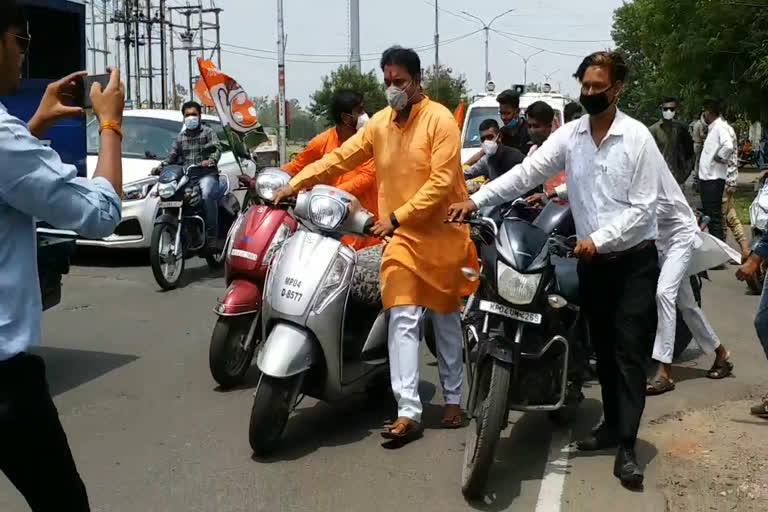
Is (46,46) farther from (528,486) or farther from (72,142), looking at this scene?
(528,486)

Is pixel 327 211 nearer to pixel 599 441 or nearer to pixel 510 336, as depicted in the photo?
pixel 510 336

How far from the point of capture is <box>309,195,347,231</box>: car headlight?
461 cm

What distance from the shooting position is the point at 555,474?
4441 mm

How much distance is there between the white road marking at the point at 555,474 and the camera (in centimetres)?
407

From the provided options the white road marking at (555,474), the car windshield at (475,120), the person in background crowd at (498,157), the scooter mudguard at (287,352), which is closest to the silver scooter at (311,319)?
the scooter mudguard at (287,352)

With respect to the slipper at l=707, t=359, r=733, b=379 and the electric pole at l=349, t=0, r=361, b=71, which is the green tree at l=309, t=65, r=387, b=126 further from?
the slipper at l=707, t=359, r=733, b=379

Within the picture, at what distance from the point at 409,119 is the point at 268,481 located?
1.98 m

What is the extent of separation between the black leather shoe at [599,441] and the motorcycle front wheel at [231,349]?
2.16 metres

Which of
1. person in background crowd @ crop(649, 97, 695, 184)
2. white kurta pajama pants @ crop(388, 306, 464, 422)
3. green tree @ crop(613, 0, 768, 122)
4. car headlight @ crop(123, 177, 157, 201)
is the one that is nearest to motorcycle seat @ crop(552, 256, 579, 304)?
white kurta pajama pants @ crop(388, 306, 464, 422)

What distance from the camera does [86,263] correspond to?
10656 mm

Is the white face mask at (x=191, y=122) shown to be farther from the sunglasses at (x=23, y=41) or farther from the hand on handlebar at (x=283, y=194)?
the sunglasses at (x=23, y=41)

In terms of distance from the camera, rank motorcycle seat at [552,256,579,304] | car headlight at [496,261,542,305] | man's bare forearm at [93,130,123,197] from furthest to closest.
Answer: motorcycle seat at [552,256,579,304] → car headlight at [496,261,542,305] → man's bare forearm at [93,130,123,197]

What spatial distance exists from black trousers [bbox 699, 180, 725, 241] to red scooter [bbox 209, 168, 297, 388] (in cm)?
710

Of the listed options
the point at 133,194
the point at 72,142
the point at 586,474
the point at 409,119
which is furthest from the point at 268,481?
the point at 133,194
